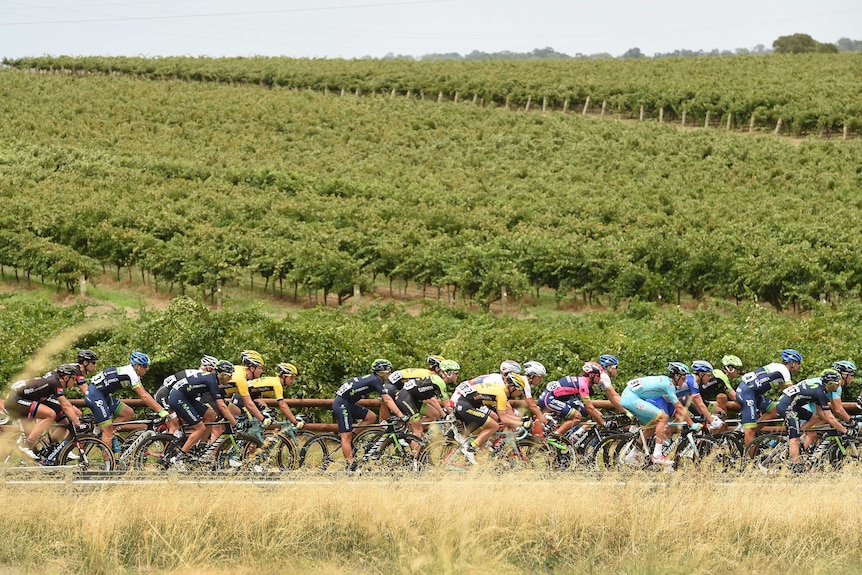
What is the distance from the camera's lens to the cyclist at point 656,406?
12.6m

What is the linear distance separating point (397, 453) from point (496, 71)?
74.7 metres

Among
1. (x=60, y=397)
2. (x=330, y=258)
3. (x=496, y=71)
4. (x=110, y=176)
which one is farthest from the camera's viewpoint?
(x=496, y=71)

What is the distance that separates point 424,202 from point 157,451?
1192 inches

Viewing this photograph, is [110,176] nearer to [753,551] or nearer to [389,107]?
[389,107]

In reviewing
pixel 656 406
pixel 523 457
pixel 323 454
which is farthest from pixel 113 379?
pixel 656 406

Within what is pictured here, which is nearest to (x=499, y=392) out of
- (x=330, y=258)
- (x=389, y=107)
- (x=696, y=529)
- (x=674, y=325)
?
(x=696, y=529)

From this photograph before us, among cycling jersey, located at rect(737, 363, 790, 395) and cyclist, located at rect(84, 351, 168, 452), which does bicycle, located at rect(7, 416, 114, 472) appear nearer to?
cyclist, located at rect(84, 351, 168, 452)

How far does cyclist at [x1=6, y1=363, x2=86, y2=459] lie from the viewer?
1219 cm

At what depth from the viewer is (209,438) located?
1274 centimetres

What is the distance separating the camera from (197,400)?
12.6 meters

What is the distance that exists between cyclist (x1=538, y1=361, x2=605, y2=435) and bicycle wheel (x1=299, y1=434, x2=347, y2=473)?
2947mm

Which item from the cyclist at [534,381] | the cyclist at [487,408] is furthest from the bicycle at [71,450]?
the cyclist at [534,381]

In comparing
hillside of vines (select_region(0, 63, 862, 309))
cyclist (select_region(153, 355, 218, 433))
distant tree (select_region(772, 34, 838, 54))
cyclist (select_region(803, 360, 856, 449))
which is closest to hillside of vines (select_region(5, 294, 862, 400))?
cyclist (select_region(153, 355, 218, 433))

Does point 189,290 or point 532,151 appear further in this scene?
point 532,151
